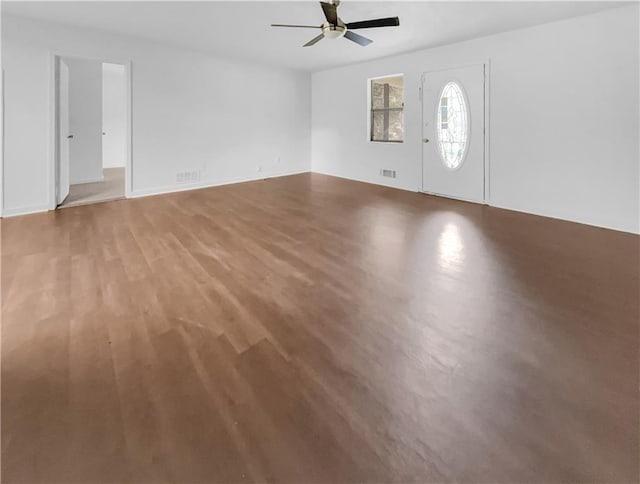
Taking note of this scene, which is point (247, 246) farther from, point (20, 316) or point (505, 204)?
point (505, 204)

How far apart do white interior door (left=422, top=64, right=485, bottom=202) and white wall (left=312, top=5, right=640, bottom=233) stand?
193mm

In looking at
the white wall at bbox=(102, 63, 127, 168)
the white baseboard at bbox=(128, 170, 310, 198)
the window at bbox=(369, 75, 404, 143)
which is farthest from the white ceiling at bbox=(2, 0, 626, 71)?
the white wall at bbox=(102, 63, 127, 168)

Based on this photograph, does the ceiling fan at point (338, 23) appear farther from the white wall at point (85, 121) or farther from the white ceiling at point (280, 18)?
the white wall at point (85, 121)

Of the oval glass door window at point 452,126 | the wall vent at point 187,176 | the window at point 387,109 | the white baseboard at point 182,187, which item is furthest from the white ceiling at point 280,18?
the white baseboard at point 182,187

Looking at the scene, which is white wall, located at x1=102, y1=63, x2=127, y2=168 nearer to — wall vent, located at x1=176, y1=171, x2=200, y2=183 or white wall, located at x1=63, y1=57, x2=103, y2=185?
white wall, located at x1=63, y1=57, x2=103, y2=185

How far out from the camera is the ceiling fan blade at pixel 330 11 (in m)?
3.52

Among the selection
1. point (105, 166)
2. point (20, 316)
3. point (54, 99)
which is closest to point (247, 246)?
point (20, 316)

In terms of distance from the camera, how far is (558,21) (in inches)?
175

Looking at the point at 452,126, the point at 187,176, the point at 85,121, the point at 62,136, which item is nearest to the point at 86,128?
the point at 85,121

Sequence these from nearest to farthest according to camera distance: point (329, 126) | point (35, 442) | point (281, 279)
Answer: point (35, 442)
point (281, 279)
point (329, 126)

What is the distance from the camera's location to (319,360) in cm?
189

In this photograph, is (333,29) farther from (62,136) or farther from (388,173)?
(62,136)

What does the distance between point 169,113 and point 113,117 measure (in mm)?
4268

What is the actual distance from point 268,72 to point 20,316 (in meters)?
6.82
